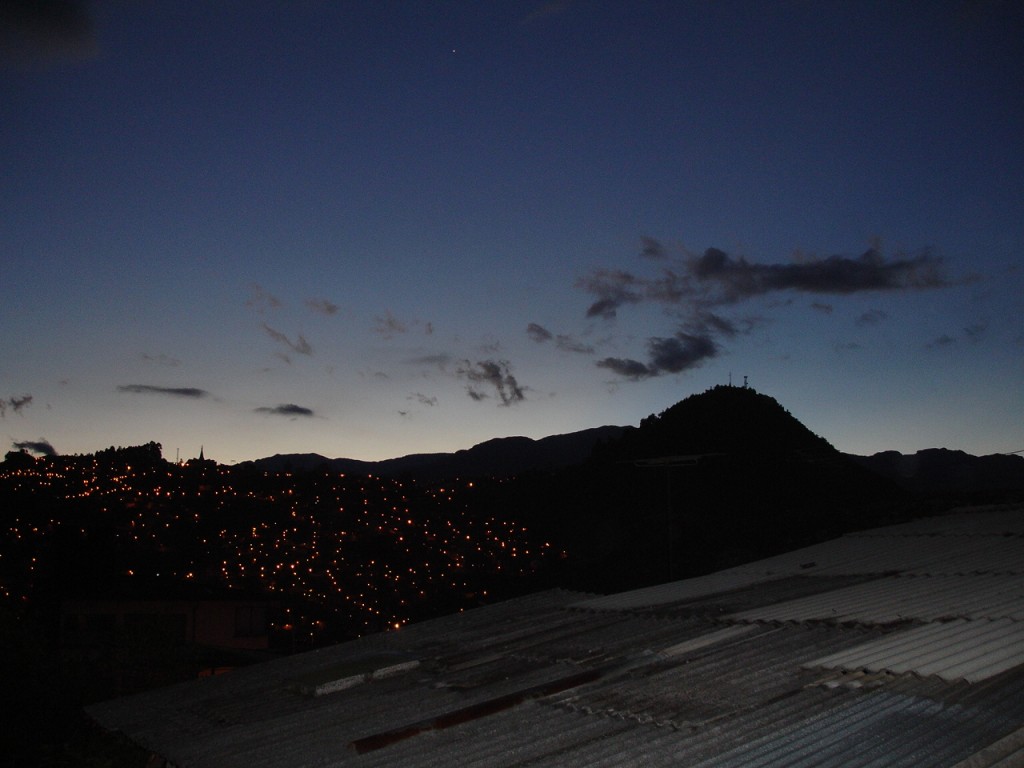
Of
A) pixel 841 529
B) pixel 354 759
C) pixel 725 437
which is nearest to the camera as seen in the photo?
pixel 354 759

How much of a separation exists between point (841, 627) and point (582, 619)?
3696mm

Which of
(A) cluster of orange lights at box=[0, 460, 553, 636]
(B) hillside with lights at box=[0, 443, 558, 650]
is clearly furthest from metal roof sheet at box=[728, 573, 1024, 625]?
(A) cluster of orange lights at box=[0, 460, 553, 636]

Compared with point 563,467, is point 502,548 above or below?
below

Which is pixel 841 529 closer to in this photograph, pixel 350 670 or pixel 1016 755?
pixel 350 670

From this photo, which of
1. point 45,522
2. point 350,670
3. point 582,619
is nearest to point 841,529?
point 582,619

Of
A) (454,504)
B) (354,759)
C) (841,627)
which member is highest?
(454,504)

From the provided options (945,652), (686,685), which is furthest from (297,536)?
(945,652)

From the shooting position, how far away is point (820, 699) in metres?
4.95

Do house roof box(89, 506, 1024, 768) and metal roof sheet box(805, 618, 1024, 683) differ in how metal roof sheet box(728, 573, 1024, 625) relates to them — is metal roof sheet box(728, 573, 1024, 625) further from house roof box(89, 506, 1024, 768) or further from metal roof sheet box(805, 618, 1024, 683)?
metal roof sheet box(805, 618, 1024, 683)

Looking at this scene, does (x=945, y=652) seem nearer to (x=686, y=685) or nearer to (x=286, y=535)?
(x=686, y=685)

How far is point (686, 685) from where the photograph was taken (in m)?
5.85

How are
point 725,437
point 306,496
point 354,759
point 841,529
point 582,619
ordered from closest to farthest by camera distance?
point 354,759 → point 582,619 → point 841,529 → point 306,496 → point 725,437

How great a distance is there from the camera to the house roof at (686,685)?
176 inches

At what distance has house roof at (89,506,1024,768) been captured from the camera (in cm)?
448
